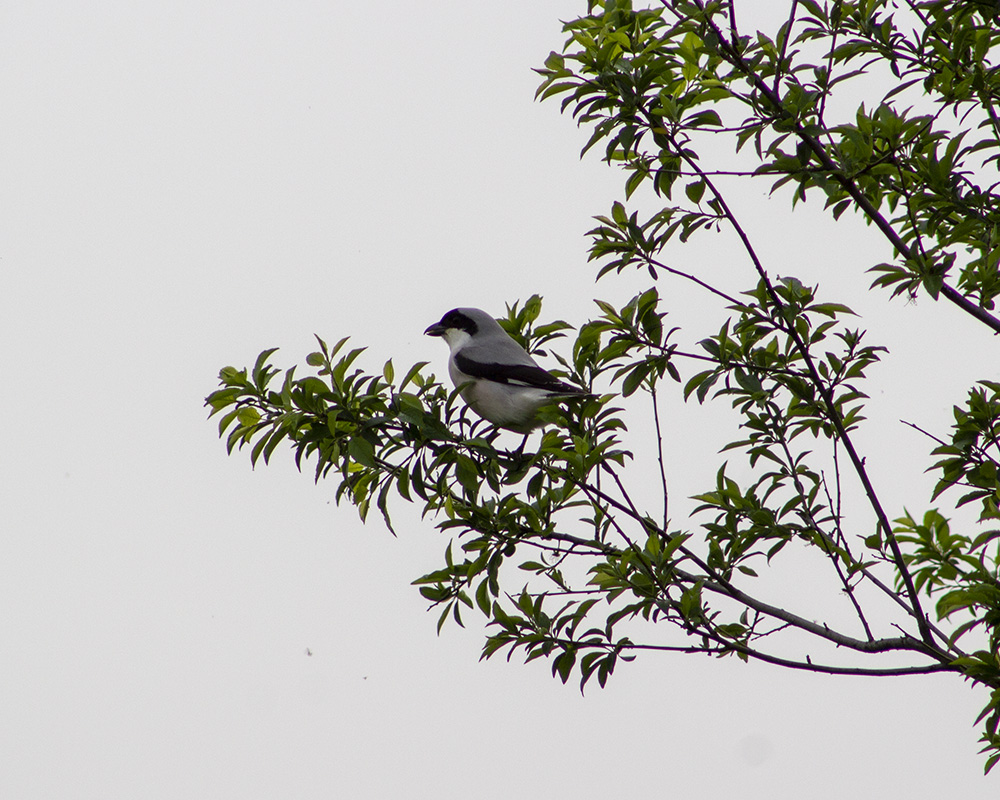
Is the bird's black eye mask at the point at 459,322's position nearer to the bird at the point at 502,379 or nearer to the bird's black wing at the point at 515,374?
the bird at the point at 502,379

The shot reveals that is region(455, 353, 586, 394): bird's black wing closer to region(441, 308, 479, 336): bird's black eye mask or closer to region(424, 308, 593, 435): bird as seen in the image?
region(424, 308, 593, 435): bird

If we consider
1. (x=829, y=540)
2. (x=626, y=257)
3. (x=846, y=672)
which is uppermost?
(x=626, y=257)

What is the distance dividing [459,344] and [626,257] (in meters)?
2.12

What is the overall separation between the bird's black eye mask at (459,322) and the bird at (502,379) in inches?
3.8

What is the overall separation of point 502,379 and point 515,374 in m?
0.12

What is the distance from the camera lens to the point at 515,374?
4875 millimetres

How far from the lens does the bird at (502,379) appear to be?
466 cm

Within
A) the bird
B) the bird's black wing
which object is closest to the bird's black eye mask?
the bird

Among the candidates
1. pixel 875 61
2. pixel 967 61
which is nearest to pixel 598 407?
pixel 875 61

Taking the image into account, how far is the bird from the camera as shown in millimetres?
4660

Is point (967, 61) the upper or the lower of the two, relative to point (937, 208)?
upper

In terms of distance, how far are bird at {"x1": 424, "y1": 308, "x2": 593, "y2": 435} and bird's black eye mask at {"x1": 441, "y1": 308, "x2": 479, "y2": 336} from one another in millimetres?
96

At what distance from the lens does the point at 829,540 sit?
12.4 ft

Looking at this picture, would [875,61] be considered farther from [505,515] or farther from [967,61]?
[505,515]
